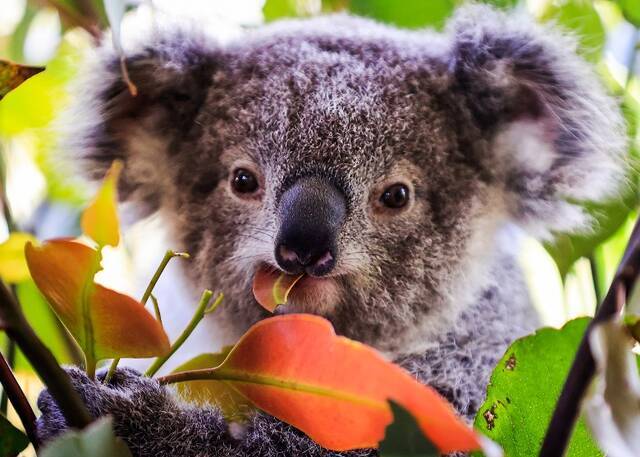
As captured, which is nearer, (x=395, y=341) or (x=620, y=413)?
(x=620, y=413)

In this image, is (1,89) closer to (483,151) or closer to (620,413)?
(620,413)

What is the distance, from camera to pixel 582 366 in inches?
23.1

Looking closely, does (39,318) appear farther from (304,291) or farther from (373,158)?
(373,158)

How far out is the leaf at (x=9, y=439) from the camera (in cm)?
82

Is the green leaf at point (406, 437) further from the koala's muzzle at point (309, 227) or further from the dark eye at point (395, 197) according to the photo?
the dark eye at point (395, 197)

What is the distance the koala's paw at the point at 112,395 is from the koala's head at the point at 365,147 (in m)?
0.40

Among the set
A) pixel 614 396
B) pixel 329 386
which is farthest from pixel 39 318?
pixel 614 396

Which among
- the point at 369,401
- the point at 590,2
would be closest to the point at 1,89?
the point at 369,401

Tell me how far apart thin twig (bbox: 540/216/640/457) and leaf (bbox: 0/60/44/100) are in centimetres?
58

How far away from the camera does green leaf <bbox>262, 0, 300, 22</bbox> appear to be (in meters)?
2.13

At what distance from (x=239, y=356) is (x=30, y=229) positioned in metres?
1.27

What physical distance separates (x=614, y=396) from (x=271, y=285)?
836 mm

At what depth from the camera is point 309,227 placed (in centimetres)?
141

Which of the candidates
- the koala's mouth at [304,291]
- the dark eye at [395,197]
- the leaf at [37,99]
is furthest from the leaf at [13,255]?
the leaf at [37,99]
